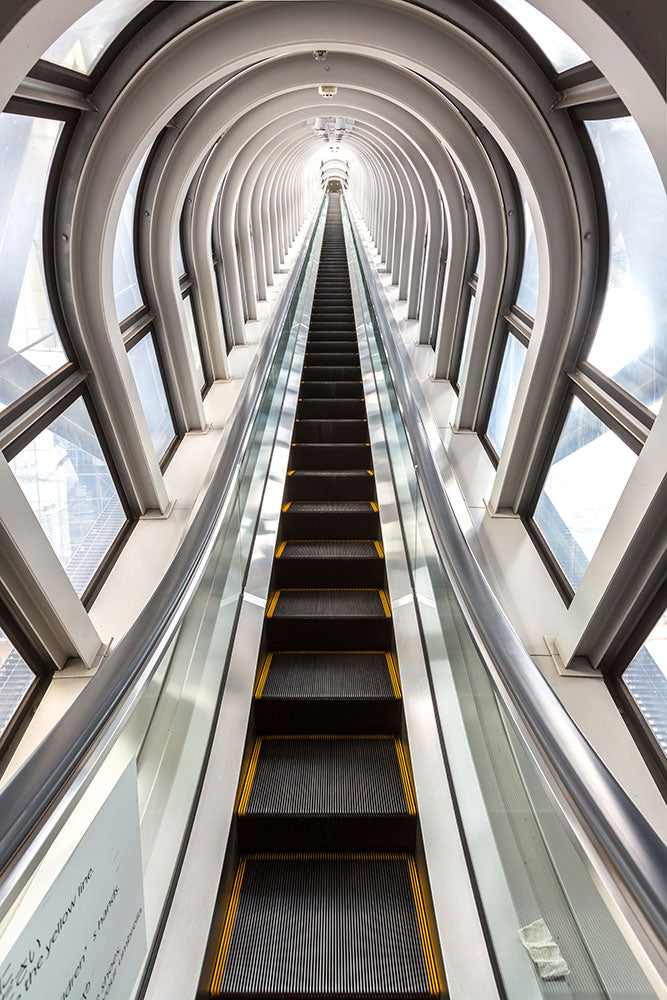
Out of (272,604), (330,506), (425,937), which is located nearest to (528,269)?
(330,506)

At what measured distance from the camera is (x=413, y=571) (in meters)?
4.22

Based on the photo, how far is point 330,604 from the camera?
4520 mm

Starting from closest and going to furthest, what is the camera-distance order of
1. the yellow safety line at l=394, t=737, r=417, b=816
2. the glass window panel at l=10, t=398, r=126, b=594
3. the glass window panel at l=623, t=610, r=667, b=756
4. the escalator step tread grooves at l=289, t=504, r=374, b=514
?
the yellow safety line at l=394, t=737, r=417, b=816 → the glass window panel at l=623, t=610, r=667, b=756 → the glass window panel at l=10, t=398, r=126, b=594 → the escalator step tread grooves at l=289, t=504, r=374, b=514

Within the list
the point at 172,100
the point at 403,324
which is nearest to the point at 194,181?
the point at 172,100

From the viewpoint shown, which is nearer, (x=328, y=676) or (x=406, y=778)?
(x=406, y=778)

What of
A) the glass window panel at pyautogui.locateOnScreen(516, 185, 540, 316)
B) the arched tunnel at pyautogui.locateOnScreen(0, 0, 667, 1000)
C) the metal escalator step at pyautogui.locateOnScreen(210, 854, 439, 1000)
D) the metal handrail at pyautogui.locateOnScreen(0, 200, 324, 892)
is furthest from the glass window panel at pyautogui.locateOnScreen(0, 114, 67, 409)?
the glass window panel at pyautogui.locateOnScreen(516, 185, 540, 316)

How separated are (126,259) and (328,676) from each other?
17.1 ft

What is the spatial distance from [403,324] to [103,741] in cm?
1259

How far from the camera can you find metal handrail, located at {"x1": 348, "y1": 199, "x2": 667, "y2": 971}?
1.39 meters

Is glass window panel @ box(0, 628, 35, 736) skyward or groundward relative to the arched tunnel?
groundward

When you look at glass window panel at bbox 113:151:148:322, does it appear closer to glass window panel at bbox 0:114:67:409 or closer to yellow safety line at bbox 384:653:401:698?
glass window panel at bbox 0:114:67:409

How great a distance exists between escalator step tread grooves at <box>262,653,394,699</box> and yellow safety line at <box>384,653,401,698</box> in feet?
0.07

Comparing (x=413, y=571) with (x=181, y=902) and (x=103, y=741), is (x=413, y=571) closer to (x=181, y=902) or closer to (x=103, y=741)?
(x=181, y=902)

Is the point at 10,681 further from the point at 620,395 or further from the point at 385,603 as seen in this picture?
the point at 620,395
